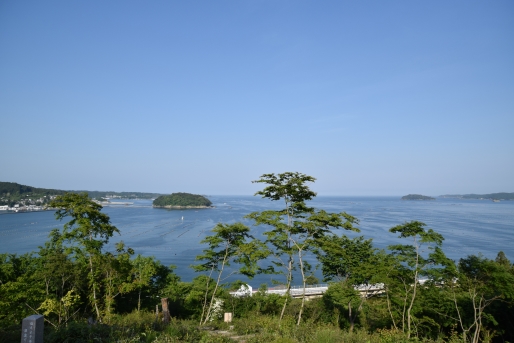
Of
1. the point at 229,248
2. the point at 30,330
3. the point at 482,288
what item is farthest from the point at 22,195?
the point at 482,288

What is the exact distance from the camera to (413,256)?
34.6 feet

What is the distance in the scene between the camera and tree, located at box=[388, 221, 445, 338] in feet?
32.2

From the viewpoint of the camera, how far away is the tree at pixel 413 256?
9812 millimetres

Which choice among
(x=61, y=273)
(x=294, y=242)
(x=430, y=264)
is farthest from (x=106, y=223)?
(x=430, y=264)

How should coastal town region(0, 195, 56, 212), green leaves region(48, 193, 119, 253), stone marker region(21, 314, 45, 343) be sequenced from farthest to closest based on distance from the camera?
coastal town region(0, 195, 56, 212), green leaves region(48, 193, 119, 253), stone marker region(21, 314, 45, 343)

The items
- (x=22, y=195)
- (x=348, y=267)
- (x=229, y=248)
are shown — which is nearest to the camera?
(x=229, y=248)

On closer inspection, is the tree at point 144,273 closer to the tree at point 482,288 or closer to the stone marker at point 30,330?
the stone marker at point 30,330

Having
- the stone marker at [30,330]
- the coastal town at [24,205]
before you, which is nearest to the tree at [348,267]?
the stone marker at [30,330]

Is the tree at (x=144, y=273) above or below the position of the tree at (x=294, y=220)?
below

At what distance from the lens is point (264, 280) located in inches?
1151

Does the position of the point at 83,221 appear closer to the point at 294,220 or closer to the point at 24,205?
the point at 294,220

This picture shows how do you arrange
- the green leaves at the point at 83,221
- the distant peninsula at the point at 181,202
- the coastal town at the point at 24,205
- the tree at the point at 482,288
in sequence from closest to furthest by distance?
the tree at the point at 482,288, the green leaves at the point at 83,221, the coastal town at the point at 24,205, the distant peninsula at the point at 181,202

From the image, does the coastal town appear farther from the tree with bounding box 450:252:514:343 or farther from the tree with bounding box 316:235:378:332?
the tree with bounding box 450:252:514:343

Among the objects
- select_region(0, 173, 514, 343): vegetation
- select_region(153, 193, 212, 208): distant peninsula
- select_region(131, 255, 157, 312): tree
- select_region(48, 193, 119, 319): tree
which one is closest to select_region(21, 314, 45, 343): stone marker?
select_region(0, 173, 514, 343): vegetation
